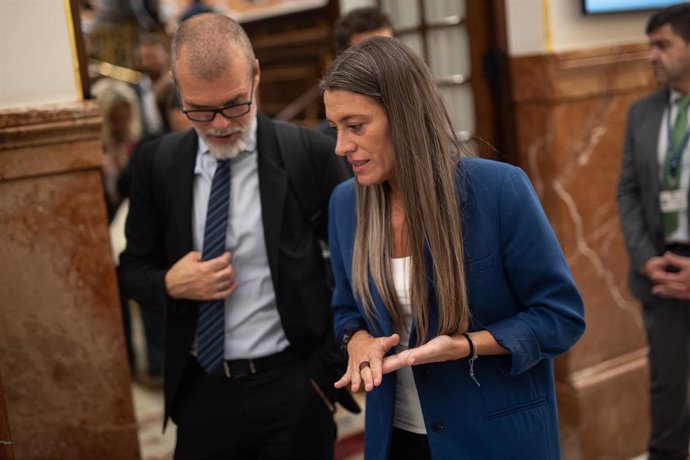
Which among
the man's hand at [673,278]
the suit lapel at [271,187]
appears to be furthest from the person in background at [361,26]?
the man's hand at [673,278]

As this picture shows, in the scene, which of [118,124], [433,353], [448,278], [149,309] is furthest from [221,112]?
[118,124]

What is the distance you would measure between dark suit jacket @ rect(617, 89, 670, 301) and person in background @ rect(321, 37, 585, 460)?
164 cm

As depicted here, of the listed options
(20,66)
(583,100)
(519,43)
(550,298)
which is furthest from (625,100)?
(20,66)

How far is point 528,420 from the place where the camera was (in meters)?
2.04

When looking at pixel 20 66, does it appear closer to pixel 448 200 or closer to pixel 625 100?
pixel 448 200

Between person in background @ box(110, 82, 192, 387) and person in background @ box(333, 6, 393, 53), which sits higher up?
person in background @ box(333, 6, 393, 53)

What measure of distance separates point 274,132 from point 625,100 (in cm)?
238

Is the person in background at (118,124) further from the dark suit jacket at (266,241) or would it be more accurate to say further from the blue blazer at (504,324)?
the blue blazer at (504,324)

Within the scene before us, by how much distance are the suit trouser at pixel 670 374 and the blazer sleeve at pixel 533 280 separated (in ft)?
5.76

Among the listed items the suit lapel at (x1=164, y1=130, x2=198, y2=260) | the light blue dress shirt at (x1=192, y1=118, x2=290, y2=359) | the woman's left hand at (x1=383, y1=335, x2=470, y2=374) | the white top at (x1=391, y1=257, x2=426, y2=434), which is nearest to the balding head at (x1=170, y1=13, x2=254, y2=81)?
the suit lapel at (x1=164, y1=130, x2=198, y2=260)

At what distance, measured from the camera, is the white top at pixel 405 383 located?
2.08 meters

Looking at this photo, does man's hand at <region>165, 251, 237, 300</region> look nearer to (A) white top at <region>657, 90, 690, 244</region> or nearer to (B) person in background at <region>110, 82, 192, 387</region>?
(A) white top at <region>657, 90, 690, 244</region>

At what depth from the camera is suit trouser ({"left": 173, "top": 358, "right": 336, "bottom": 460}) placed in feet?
8.41

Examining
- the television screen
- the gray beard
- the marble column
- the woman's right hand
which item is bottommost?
the marble column
